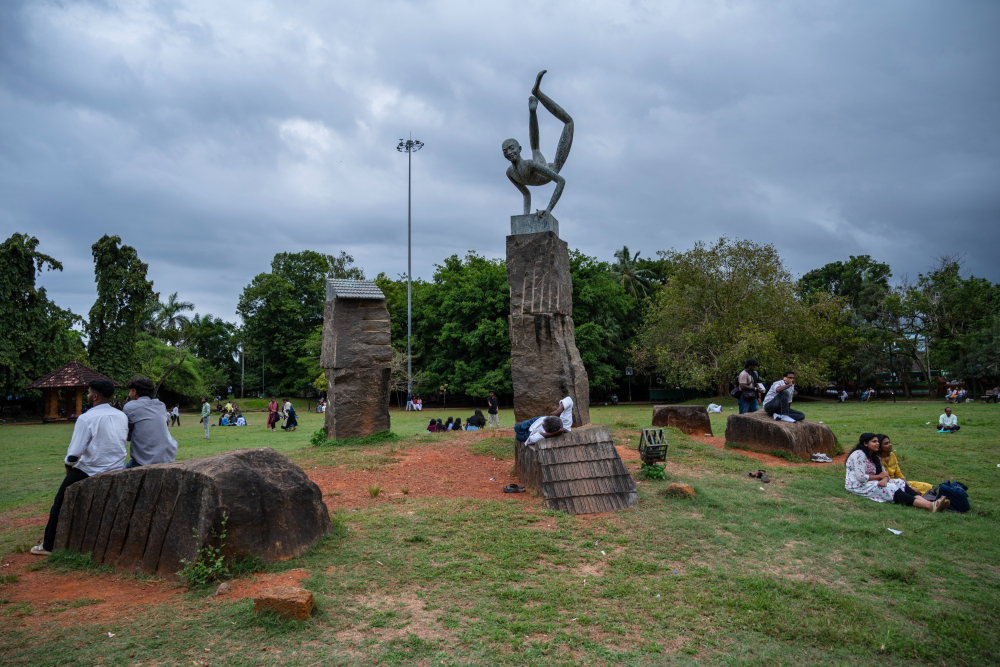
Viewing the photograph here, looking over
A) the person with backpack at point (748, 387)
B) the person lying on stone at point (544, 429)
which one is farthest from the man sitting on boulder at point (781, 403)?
the person lying on stone at point (544, 429)

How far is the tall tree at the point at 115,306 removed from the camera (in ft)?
101

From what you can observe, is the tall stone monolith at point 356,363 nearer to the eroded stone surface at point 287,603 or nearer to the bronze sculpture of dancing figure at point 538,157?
the bronze sculpture of dancing figure at point 538,157

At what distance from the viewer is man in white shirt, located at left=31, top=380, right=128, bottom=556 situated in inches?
211

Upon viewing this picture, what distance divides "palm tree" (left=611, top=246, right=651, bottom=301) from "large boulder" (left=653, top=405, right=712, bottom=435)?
104 feet

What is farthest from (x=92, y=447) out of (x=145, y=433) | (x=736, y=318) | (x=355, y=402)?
(x=736, y=318)

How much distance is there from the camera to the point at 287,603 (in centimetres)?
388

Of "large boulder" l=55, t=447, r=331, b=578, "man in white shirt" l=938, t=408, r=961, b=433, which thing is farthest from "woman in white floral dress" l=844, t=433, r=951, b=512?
"man in white shirt" l=938, t=408, r=961, b=433

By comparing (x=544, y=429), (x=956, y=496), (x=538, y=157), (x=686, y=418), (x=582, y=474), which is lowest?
(x=956, y=496)

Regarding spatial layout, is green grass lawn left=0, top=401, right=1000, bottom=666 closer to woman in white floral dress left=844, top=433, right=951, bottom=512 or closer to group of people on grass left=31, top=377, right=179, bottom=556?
woman in white floral dress left=844, top=433, right=951, bottom=512

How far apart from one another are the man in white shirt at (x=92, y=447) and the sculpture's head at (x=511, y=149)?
720 centimetres

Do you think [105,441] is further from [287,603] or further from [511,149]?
[511,149]

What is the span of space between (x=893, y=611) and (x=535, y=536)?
9.80 ft

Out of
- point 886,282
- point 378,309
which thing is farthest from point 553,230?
point 886,282

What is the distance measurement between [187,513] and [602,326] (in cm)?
3341
